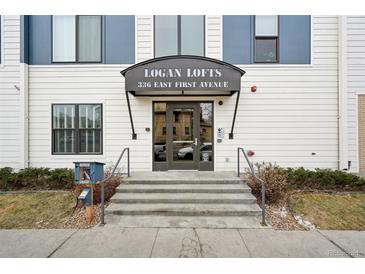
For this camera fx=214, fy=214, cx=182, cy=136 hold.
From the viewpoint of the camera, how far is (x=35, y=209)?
5.52 meters

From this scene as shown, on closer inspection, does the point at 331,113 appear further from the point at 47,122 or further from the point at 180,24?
the point at 47,122

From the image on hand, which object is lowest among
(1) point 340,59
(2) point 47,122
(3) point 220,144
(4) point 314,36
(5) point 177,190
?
(5) point 177,190

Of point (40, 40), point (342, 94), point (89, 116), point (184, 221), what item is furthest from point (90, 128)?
point (342, 94)

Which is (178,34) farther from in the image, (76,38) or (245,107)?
(76,38)

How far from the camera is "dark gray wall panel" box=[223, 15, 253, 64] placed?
7.60 meters

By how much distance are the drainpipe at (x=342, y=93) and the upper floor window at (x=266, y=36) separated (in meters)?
2.13

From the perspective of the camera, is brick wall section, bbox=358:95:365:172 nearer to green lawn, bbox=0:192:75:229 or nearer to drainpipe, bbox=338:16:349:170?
drainpipe, bbox=338:16:349:170

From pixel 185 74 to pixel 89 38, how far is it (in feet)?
13.2

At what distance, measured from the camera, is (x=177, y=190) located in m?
5.87

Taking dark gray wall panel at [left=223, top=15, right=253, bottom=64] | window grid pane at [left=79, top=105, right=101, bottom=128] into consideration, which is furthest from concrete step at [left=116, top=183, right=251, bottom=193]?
dark gray wall panel at [left=223, top=15, right=253, bottom=64]

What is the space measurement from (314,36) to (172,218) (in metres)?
7.82

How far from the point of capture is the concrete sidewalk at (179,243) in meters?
3.71

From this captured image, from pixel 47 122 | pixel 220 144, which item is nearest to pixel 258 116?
pixel 220 144

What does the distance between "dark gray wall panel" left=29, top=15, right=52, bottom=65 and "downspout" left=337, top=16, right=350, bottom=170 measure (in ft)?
33.7
